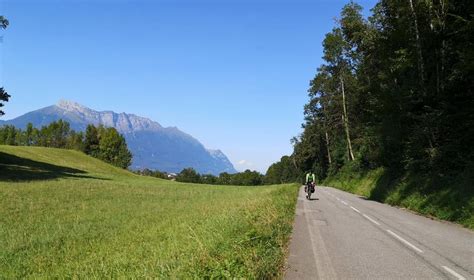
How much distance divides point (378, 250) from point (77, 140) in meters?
116

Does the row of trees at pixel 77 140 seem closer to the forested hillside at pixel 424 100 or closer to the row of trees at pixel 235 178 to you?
the row of trees at pixel 235 178

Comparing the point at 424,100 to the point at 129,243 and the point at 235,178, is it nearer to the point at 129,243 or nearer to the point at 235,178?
the point at 129,243

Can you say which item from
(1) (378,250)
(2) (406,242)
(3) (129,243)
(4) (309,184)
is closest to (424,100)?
(4) (309,184)

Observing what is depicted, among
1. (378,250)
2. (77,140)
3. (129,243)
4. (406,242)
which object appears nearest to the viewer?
(378,250)

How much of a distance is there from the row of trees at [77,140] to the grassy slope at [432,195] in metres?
93.9

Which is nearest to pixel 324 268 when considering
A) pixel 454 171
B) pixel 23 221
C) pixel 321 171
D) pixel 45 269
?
pixel 45 269

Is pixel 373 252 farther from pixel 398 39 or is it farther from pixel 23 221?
pixel 398 39

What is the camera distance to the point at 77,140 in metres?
118

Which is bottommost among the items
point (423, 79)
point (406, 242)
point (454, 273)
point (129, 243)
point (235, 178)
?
point (129, 243)

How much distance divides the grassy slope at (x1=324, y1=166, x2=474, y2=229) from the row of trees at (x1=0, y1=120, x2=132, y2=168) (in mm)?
93854

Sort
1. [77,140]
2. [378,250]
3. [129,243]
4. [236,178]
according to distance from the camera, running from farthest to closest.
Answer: [236,178] → [77,140] → [129,243] → [378,250]

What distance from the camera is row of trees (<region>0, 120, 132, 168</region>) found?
11650 cm

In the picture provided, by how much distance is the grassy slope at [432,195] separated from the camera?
58.7 feet

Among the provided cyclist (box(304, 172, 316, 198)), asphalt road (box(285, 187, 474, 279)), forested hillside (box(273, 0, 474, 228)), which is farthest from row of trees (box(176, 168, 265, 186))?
asphalt road (box(285, 187, 474, 279))
